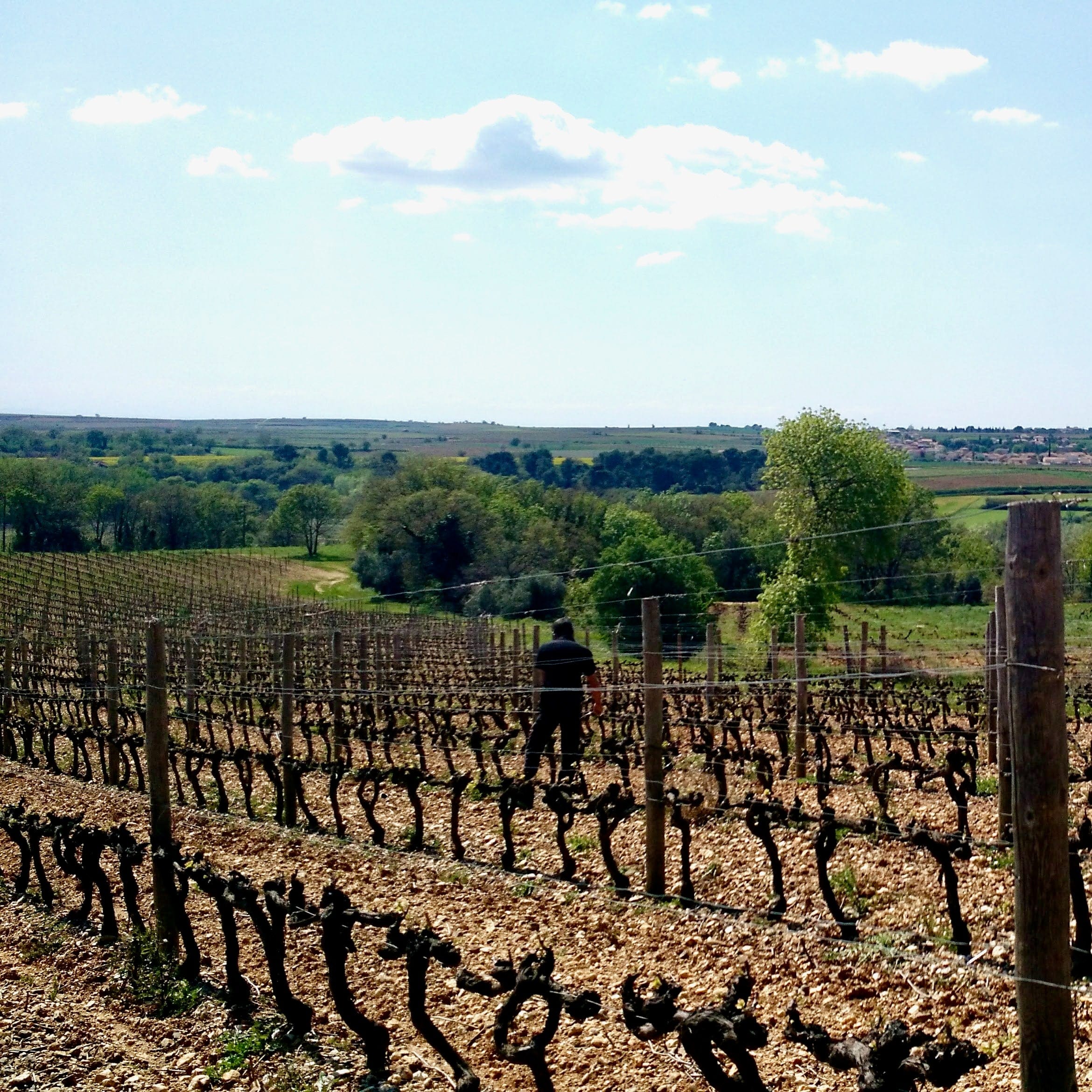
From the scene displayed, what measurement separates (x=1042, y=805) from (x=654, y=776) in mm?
4441

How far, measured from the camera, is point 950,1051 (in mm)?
3844

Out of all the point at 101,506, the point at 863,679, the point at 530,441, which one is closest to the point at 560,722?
the point at 863,679

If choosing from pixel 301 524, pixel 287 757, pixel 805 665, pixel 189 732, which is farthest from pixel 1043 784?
pixel 301 524

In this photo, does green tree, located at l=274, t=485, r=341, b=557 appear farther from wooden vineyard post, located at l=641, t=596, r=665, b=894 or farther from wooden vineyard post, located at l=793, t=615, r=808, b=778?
wooden vineyard post, located at l=641, t=596, r=665, b=894

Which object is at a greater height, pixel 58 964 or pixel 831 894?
pixel 831 894

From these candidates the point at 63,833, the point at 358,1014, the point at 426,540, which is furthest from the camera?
the point at 426,540

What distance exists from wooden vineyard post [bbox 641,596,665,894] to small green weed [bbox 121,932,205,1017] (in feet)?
9.13

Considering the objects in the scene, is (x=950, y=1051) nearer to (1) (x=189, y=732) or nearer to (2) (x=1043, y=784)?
(2) (x=1043, y=784)

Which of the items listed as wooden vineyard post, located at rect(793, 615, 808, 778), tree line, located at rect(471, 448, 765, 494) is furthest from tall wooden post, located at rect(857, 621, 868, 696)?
tree line, located at rect(471, 448, 765, 494)

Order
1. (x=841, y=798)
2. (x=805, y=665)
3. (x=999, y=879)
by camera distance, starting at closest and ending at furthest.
→ (x=999, y=879), (x=841, y=798), (x=805, y=665)

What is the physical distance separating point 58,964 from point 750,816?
175 inches

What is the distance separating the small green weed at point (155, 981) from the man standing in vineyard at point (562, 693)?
4.33 meters

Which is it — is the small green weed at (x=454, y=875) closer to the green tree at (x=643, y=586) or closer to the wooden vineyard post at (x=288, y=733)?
the wooden vineyard post at (x=288, y=733)

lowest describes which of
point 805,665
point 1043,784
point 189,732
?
point 189,732
